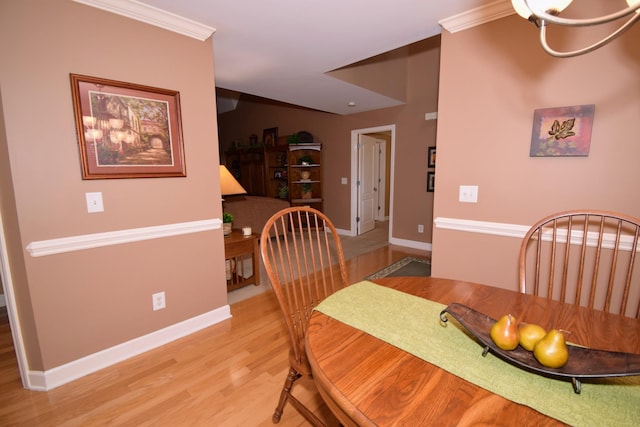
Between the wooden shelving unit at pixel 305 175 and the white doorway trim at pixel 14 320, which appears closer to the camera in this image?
the white doorway trim at pixel 14 320

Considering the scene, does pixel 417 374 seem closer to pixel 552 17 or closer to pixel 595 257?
pixel 552 17

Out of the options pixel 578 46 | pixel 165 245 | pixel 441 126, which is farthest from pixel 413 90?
pixel 165 245

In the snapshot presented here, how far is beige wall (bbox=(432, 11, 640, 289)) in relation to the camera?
1.57m

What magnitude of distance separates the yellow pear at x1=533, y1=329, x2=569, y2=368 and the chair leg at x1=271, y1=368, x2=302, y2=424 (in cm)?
97

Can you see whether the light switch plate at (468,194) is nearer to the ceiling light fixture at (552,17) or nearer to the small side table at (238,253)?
the ceiling light fixture at (552,17)

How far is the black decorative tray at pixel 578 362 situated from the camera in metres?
0.67

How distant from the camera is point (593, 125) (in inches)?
64.2

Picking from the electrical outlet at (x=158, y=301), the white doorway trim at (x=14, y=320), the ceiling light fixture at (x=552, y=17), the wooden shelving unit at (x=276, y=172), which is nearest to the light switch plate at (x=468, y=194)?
the ceiling light fixture at (x=552, y=17)

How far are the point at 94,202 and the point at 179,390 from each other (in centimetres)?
126

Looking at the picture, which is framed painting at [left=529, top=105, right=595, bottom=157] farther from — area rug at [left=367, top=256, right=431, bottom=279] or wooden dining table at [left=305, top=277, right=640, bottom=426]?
area rug at [left=367, top=256, right=431, bottom=279]

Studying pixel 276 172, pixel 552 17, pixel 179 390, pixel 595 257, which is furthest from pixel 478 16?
pixel 276 172

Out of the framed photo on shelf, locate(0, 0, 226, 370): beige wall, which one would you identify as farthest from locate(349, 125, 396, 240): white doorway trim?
locate(0, 0, 226, 370): beige wall

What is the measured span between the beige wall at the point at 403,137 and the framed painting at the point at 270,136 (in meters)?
0.27

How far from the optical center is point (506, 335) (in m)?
0.77
